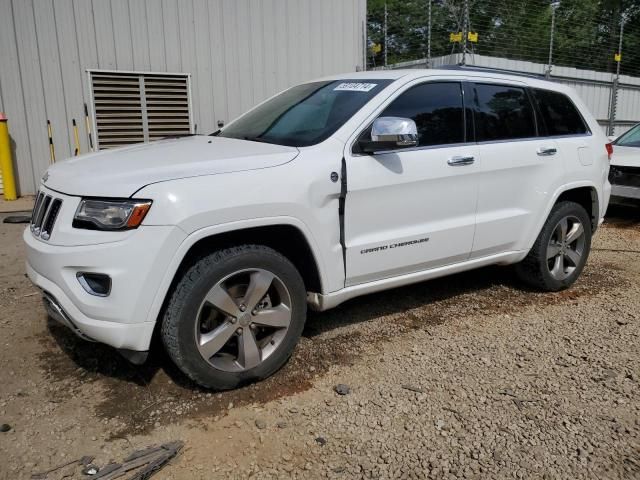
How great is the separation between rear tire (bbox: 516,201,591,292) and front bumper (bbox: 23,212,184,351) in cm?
312

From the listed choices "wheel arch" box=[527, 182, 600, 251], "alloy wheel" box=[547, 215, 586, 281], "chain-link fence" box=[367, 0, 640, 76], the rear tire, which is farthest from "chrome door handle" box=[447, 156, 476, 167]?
"chain-link fence" box=[367, 0, 640, 76]

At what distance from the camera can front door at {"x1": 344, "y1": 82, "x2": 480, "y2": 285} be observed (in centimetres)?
337

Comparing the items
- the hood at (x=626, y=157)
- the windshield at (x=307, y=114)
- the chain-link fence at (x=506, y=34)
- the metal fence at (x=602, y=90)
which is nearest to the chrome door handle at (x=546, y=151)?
the windshield at (x=307, y=114)

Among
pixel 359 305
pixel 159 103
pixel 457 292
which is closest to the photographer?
pixel 359 305

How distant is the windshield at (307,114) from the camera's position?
3488mm

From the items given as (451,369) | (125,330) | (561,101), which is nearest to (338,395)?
(451,369)

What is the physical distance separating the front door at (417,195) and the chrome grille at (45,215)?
1.58 metres

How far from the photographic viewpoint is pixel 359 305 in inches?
175

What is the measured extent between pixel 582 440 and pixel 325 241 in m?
1.64

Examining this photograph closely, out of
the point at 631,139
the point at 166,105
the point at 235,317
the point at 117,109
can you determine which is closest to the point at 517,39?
the point at 631,139

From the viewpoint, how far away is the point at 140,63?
28.1 feet

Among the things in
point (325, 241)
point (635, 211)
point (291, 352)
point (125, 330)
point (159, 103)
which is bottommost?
point (635, 211)

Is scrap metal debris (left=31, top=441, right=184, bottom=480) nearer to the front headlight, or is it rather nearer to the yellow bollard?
the front headlight

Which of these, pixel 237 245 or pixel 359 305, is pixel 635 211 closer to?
pixel 359 305
